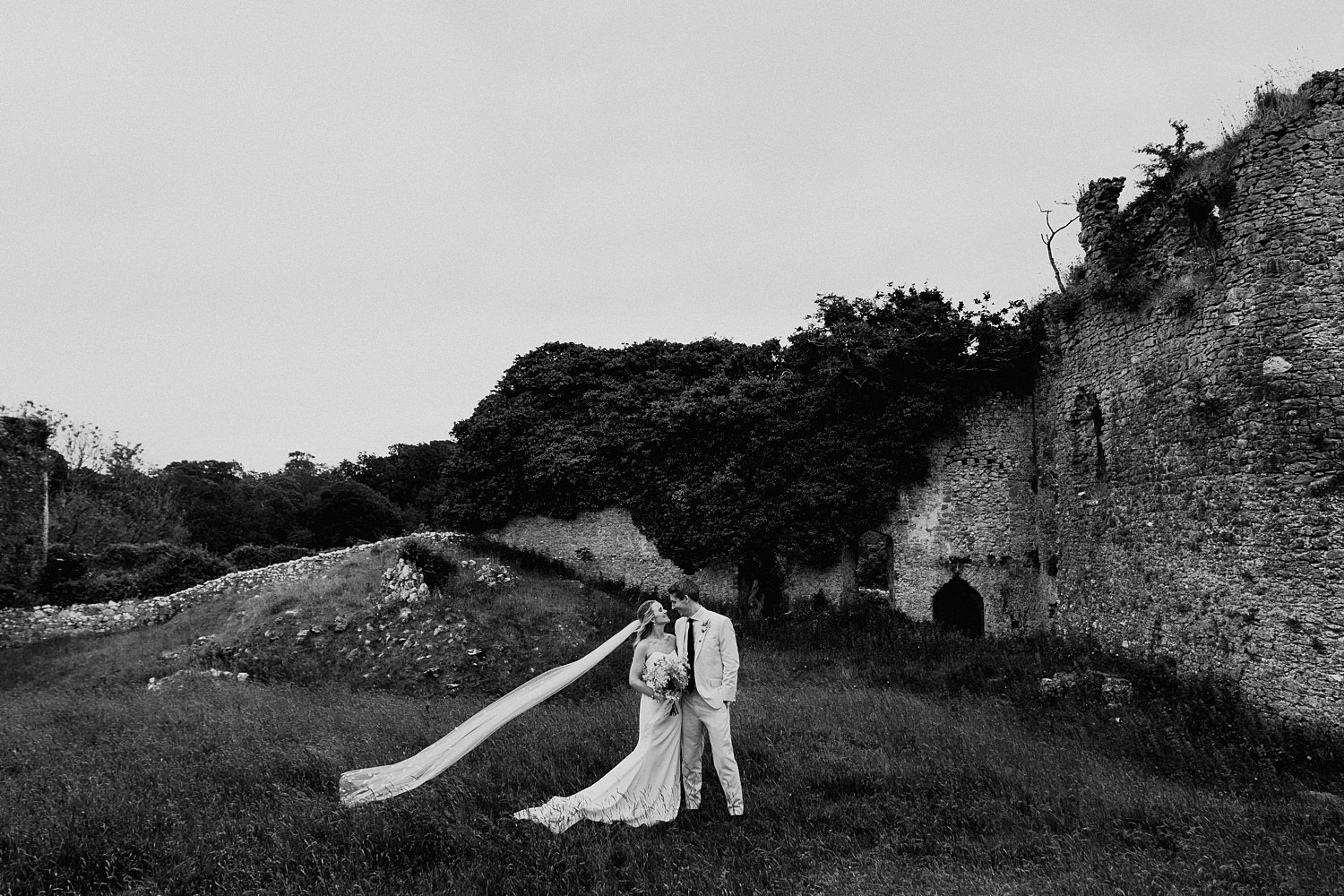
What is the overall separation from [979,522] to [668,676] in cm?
1321

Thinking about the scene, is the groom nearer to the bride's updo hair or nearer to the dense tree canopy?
the bride's updo hair

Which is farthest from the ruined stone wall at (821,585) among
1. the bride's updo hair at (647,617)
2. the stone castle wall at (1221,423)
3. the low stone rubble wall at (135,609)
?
the bride's updo hair at (647,617)

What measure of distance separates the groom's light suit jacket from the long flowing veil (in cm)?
98

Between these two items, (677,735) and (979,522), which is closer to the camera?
(677,735)

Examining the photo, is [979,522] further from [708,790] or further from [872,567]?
[872,567]

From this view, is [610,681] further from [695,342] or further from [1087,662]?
[695,342]

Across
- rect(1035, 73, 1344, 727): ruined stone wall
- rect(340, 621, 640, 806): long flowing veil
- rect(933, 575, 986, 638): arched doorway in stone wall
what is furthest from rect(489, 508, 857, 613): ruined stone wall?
rect(340, 621, 640, 806): long flowing veil

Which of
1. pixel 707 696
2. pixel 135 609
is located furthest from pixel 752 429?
pixel 135 609

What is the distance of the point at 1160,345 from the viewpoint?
508 inches

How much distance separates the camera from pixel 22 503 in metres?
23.2

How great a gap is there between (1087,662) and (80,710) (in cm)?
1592

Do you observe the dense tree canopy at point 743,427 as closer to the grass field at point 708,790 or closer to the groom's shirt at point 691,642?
the grass field at point 708,790

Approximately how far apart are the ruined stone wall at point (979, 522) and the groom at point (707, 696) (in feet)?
39.7

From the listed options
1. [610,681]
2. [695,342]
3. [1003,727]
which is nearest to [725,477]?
[695,342]
